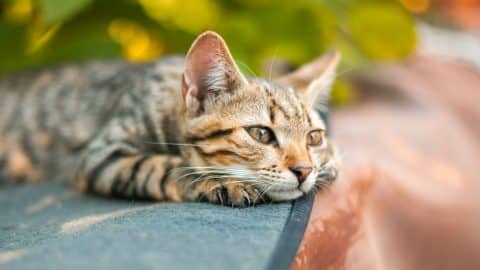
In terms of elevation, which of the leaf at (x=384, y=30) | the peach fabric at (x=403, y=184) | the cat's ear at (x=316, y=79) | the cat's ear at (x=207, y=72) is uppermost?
the cat's ear at (x=207, y=72)

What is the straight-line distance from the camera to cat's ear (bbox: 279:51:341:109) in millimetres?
1887

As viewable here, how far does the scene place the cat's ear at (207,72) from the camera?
161 cm

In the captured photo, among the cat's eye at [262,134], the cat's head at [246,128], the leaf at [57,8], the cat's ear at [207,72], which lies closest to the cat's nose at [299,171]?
the cat's head at [246,128]

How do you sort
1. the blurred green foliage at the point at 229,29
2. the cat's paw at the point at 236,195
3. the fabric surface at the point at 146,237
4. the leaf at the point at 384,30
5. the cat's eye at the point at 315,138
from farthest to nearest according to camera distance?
1. the leaf at the point at 384,30
2. the blurred green foliage at the point at 229,29
3. the cat's eye at the point at 315,138
4. the cat's paw at the point at 236,195
5. the fabric surface at the point at 146,237

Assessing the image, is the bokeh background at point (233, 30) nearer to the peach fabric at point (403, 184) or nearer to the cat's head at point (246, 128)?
the peach fabric at point (403, 184)

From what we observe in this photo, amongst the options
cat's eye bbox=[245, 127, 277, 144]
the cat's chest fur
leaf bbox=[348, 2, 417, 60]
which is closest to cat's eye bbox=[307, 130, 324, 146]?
cat's eye bbox=[245, 127, 277, 144]

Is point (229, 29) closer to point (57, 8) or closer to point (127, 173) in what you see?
point (57, 8)

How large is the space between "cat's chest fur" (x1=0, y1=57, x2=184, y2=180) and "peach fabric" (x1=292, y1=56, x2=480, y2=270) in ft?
2.06

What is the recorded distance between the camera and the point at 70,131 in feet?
7.70

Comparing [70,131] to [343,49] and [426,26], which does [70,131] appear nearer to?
[343,49]

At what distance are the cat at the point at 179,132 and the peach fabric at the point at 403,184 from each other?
14 centimetres

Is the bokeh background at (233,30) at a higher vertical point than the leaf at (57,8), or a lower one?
lower

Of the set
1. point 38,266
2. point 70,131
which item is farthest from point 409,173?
point 38,266

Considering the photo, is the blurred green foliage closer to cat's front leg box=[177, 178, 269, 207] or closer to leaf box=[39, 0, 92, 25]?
leaf box=[39, 0, 92, 25]
